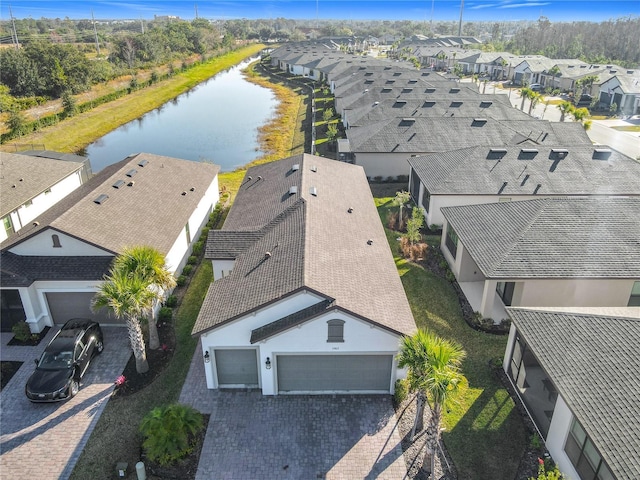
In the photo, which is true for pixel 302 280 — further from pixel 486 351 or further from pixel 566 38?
pixel 566 38

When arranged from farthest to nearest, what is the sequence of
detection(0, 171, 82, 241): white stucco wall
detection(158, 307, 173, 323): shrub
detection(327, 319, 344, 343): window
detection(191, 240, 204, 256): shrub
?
1. detection(191, 240, 204, 256): shrub
2. detection(0, 171, 82, 241): white stucco wall
3. detection(158, 307, 173, 323): shrub
4. detection(327, 319, 344, 343): window

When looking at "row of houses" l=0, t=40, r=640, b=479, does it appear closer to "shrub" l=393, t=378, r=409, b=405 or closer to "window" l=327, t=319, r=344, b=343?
"window" l=327, t=319, r=344, b=343

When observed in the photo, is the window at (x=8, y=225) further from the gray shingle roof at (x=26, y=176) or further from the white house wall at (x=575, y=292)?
the white house wall at (x=575, y=292)

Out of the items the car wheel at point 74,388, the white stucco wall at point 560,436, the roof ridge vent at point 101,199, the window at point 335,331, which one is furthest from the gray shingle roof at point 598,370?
the roof ridge vent at point 101,199

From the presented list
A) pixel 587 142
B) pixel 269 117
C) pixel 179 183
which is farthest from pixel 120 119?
pixel 587 142

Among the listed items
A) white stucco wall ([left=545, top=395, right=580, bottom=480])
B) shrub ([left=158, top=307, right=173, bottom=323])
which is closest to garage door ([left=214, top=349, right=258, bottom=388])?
shrub ([left=158, top=307, right=173, bottom=323])

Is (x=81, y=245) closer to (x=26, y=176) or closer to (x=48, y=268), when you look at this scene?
(x=48, y=268)

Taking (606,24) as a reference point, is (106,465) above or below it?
below
